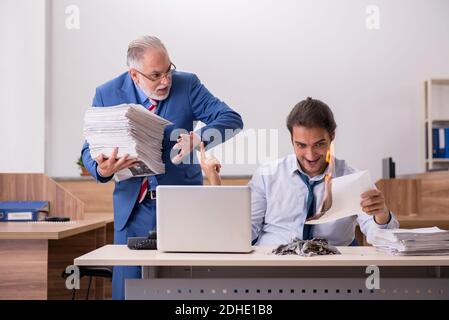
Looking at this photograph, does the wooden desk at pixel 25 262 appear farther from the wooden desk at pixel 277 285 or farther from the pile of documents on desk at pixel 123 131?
the wooden desk at pixel 277 285

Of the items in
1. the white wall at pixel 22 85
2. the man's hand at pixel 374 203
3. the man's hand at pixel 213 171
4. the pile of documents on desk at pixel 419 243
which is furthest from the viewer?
the white wall at pixel 22 85

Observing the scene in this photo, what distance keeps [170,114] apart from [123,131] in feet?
1.01

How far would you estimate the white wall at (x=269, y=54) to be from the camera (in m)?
3.78

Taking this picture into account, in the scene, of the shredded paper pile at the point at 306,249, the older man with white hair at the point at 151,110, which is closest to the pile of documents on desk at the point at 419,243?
the shredded paper pile at the point at 306,249

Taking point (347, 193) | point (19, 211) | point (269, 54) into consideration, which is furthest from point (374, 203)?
point (269, 54)

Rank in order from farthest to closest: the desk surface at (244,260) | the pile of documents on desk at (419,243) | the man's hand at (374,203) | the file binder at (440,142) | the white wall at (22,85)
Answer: the file binder at (440,142), the white wall at (22,85), the man's hand at (374,203), the pile of documents on desk at (419,243), the desk surface at (244,260)

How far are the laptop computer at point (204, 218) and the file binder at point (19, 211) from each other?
1.55 meters

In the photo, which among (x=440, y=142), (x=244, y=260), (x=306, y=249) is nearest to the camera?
(x=244, y=260)

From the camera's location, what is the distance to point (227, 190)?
5.30ft

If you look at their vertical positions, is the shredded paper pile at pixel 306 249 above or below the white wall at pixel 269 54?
below

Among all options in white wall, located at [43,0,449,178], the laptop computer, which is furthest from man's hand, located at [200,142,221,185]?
white wall, located at [43,0,449,178]

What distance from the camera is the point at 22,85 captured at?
3.25 meters

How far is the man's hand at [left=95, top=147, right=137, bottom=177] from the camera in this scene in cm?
196

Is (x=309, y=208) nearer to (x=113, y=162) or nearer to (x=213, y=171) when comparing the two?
(x=213, y=171)
